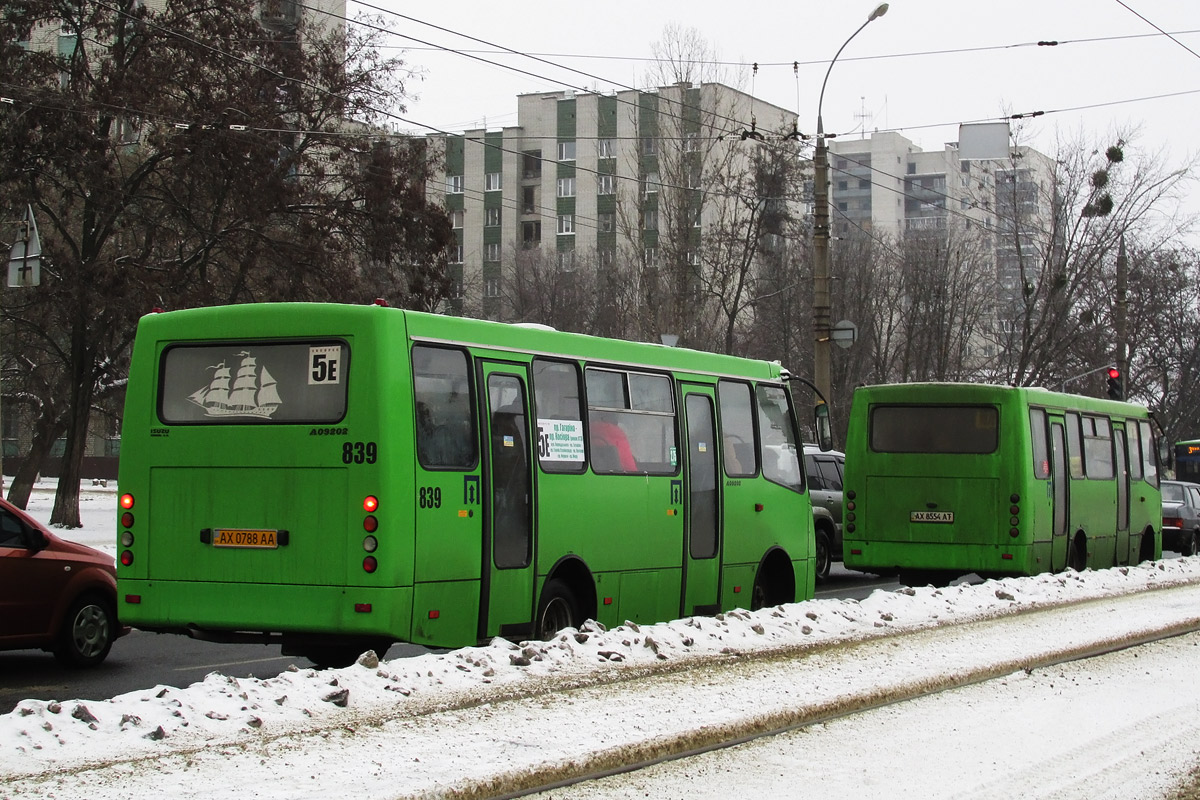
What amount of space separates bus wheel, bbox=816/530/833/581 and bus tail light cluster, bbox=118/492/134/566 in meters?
14.7

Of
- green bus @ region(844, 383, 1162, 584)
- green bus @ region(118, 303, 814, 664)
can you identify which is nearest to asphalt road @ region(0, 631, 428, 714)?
green bus @ region(118, 303, 814, 664)

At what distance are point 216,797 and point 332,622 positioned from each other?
3583 mm

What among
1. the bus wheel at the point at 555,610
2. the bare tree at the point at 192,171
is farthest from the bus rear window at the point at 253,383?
the bare tree at the point at 192,171

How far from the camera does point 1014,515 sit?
1889 cm

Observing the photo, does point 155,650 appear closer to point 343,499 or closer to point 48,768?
point 343,499

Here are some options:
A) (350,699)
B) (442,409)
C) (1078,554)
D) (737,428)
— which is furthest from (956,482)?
(350,699)

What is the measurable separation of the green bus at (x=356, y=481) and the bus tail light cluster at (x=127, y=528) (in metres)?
0.01

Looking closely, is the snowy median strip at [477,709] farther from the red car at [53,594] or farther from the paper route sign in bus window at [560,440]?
the red car at [53,594]

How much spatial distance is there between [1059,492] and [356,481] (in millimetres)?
13269

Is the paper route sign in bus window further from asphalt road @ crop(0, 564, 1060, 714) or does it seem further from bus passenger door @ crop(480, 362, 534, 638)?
asphalt road @ crop(0, 564, 1060, 714)

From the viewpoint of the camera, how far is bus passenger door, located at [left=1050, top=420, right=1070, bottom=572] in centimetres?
A: 2017

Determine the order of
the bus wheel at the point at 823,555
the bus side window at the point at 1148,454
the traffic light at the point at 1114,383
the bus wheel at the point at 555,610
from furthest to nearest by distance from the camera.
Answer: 1. the traffic light at the point at 1114,383
2. the bus side window at the point at 1148,454
3. the bus wheel at the point at 823,555
4. the bus wheel at the point at 555,610

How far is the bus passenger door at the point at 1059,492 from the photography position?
20.2 m

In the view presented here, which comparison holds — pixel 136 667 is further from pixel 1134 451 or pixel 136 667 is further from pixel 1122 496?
pixel 1134 451
